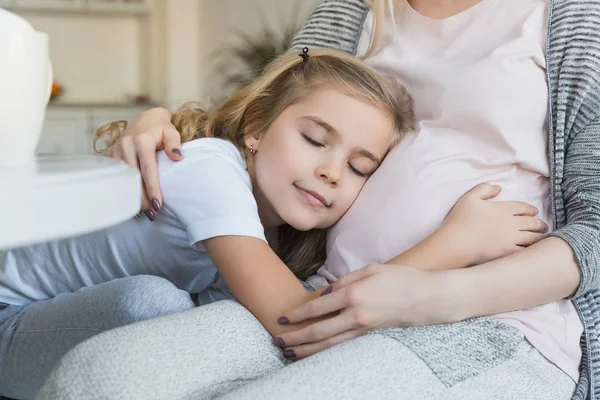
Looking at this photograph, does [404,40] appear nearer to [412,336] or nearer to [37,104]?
[412,336]

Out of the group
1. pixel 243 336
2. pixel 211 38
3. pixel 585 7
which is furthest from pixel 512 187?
pixel 211 38

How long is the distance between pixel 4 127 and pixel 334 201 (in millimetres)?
Answer: 726

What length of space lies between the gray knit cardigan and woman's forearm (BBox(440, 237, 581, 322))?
0.02m

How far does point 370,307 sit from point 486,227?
1.04 feet

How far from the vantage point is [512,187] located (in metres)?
1.37

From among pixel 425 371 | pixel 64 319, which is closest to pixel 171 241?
pixel 64 319

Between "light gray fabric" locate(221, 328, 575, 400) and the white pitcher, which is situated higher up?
the white pitcher

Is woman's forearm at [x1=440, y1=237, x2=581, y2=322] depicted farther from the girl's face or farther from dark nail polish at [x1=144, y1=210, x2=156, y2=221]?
dark nail polish at [x1=144, y1=210, x2=156, y2=221]

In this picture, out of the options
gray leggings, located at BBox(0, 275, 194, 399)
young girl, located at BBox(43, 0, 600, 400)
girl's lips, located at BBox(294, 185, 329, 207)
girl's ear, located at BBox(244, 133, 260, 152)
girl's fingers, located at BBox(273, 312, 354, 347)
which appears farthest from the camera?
girl's ear, located at BBox(244, 133, 260, 152)

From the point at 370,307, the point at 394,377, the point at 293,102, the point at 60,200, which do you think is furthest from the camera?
the point at 293,102

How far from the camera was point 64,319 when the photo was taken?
1.29 meters

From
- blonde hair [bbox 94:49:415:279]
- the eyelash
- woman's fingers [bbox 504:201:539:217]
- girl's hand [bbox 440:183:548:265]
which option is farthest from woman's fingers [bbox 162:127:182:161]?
woman's fingers [bbox 504:201:539:217]

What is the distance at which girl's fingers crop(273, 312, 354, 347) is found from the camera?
1069 millimetres

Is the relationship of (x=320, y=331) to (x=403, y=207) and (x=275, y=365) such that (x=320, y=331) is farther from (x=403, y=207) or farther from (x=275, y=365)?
(x=403, y=207)
